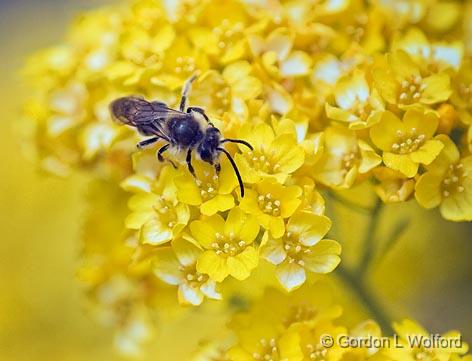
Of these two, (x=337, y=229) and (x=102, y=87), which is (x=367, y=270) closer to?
(x=337, y=229)

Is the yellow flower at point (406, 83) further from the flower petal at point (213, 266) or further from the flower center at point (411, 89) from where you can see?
the flower petal at point (213, 266)

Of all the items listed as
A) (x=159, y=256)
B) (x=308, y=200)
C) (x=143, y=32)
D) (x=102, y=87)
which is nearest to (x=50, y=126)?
(x=102, y=87)

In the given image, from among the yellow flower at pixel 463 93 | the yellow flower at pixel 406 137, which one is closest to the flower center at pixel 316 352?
the yellow flower at pixel 406 137

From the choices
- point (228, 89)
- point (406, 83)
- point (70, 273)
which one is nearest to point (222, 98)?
point (228, 89)

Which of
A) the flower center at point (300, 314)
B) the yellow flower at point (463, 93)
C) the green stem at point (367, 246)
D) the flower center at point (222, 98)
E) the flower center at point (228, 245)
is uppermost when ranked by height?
the flower center at point (222, 98)

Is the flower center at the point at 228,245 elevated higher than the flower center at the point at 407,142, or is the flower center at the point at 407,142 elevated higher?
the flower center at the point at 407,142

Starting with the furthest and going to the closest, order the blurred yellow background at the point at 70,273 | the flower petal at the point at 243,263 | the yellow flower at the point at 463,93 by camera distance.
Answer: the blurred yellow background at the point at 70,273
the yellow flower at the point at 463,93
the flower petal at the point at 243,263

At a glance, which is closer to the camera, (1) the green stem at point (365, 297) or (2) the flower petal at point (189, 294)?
(2) the flower petal at point (189, 294)
